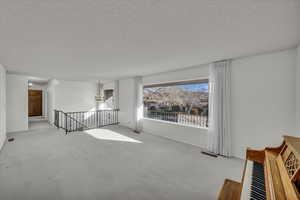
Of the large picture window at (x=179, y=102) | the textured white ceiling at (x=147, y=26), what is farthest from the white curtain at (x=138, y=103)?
the textured white ceiling at (x=147, y=26)

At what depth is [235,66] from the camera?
116 inches

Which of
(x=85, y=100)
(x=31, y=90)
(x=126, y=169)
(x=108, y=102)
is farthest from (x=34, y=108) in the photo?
(x=126, y=169)

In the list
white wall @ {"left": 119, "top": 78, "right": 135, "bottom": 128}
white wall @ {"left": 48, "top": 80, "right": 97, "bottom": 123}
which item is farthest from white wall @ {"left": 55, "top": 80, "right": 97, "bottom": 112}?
white wall @ {"left": 119, "top": 78, "right": 135, "bottom": 128}

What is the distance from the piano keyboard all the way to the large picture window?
2.22 meters

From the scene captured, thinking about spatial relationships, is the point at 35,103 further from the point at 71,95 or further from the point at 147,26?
the point at 147,26

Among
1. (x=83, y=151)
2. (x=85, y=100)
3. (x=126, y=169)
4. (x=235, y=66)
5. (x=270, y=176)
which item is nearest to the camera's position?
(x=270, y=176)

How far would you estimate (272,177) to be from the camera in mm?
1011

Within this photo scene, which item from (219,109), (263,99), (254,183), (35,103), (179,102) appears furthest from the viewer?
(35,103)

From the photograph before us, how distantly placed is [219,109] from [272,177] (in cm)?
224

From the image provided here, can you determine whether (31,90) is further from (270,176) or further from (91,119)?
(270,176)

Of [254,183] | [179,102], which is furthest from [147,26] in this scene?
[179,102]

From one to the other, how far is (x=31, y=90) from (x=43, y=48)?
791 centimetres

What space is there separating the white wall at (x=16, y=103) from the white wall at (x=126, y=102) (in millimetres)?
3831

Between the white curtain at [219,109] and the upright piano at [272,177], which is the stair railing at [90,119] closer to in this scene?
the white curtain at [219,109]
